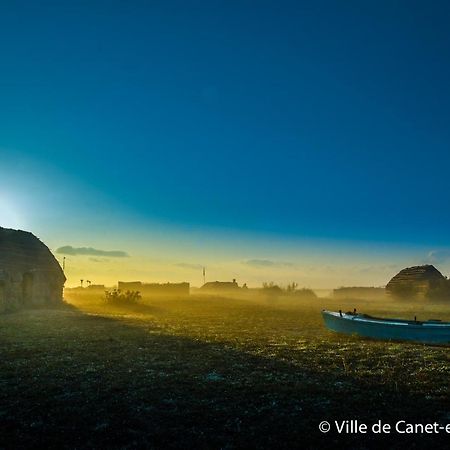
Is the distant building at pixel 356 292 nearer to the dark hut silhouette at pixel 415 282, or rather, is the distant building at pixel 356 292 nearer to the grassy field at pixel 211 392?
the dark hut silhouette at pixel 415 282

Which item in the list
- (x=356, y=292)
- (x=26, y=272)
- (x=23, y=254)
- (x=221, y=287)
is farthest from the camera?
(x=221, y=287)

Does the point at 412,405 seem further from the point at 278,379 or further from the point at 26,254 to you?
the point at 26,254

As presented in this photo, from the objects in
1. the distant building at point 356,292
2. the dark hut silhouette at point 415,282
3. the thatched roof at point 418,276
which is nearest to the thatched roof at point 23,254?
the dark hut silhouette at point 415,282

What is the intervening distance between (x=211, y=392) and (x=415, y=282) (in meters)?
80.8

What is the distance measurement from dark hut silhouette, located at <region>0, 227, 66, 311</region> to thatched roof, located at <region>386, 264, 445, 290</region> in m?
68.2

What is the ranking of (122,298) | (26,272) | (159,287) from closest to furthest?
(26,272) → (122,298) → (159,287)

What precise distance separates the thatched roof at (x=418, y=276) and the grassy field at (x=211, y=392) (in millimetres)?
65157

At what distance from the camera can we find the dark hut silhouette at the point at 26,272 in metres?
44.7

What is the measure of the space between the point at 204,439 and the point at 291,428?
2.18 meters

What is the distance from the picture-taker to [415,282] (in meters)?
82.3

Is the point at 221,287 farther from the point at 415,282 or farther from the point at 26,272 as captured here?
the point at 26,272

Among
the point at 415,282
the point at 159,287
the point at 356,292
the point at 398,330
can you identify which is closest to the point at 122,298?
the point at 398,330

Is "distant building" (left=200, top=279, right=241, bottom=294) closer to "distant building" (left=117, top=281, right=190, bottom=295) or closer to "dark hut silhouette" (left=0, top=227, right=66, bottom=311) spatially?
"distant building" (left=117, top=281, right=190, bottom=295)

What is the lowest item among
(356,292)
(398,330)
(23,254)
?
(356,292)
